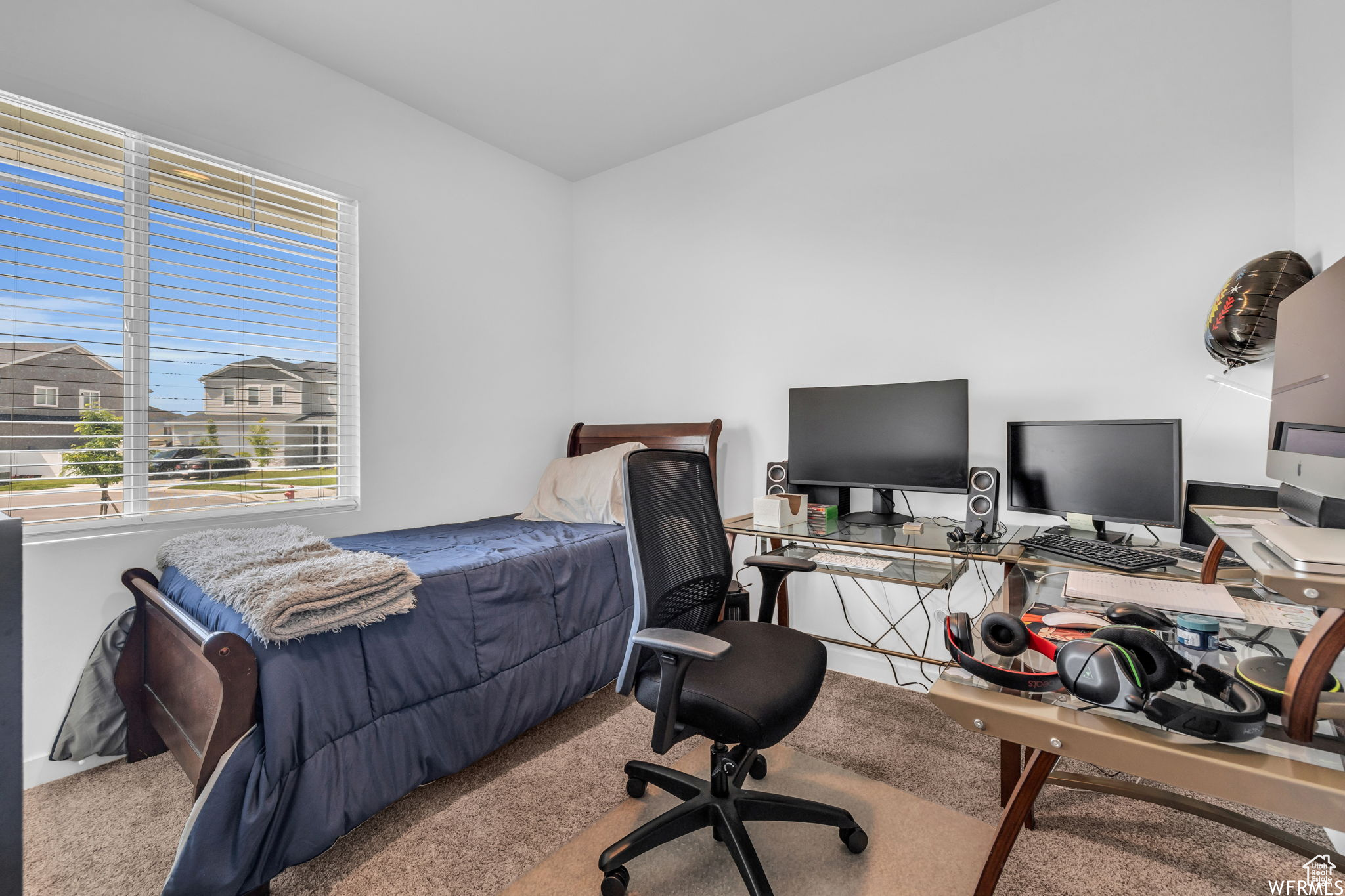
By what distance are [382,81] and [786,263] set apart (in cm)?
219

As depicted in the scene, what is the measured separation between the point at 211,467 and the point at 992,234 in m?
3.46

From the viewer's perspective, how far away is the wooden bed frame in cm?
146

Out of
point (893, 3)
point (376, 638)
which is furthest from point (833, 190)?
point (376, 638)

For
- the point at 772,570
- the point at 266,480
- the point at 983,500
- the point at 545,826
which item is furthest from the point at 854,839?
the point at 266,480

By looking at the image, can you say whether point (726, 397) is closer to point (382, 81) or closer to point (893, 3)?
point (893, 3)

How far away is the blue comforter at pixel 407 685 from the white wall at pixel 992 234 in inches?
48.0

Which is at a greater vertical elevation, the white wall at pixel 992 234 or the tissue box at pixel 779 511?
the white wall at pixel 992 234

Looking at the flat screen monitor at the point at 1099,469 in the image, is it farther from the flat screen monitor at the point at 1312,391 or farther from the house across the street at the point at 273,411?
the house across the street at the point at 273,411

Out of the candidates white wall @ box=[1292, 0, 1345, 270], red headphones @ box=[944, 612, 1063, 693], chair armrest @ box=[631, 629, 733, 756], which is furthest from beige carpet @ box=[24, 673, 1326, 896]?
white wall @ box=[1292, 0, 1345, 270]

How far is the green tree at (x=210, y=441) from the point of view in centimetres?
242

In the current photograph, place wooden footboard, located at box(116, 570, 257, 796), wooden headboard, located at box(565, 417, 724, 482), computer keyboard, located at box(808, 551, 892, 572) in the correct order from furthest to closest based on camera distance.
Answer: wooden headboard, located at box(565, 417, 724, 482) → computer keyboard, located at box(808, 551, 892, 572) → wooden footboard, located at box(116, 570, 257, 796)

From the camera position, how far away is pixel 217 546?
2096mm

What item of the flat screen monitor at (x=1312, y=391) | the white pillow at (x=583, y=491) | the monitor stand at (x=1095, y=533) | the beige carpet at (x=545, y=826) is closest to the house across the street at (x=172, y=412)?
the white pillow at (x=583, y=491)

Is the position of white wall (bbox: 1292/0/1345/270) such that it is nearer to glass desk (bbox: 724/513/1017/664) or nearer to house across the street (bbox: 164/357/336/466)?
glass desk (bbox: 724/513/1017/664)
